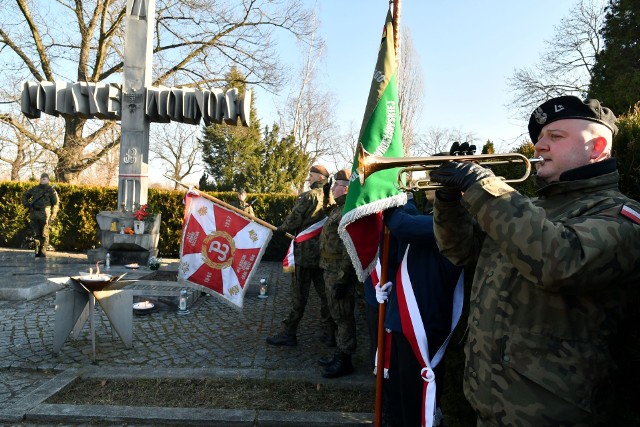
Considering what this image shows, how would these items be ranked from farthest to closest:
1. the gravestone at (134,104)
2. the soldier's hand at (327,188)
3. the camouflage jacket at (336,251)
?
the gravestone at (134,104) → the soldier's hand at (327,188) → the camouflage jacket at (336,251)

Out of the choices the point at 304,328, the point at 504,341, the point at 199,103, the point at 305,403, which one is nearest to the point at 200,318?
the point at 304,328

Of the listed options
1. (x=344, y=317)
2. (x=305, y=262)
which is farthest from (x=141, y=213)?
(x=344, y=317)

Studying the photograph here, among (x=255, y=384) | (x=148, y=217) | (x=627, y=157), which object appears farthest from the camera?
(x=148, y=217)

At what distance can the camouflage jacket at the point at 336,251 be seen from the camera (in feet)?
15.3

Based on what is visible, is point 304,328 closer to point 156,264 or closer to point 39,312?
point 39,312

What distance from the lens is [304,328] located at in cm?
635

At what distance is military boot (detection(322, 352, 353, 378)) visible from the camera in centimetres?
440

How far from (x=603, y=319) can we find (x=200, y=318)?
233 inches

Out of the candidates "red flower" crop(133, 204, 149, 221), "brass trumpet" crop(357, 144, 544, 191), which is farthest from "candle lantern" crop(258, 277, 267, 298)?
"brass trumpet" crop(357, 144, 544, 191)

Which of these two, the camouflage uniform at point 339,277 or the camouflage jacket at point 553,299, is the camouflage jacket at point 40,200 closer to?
the camouflage uniform at point 339,277

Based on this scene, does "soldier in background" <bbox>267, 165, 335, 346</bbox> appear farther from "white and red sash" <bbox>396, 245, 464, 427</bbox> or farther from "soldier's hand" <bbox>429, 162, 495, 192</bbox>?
"soldier's hand" <bbox>429, 162, 495, 192</bbox>

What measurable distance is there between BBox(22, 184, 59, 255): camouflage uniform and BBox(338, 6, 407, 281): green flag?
489 inches

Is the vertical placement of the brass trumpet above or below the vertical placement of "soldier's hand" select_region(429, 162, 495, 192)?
above

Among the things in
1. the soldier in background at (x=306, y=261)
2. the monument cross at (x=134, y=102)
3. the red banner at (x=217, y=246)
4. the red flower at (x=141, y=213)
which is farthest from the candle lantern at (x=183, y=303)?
the monument cross at (x=134, y=102)
